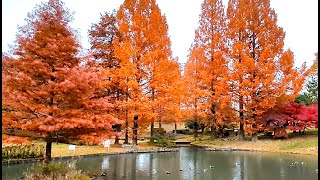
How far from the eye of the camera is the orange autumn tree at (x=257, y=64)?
25.3 metres

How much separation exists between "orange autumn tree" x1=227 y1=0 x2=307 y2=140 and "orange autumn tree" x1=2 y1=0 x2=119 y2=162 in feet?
54.4

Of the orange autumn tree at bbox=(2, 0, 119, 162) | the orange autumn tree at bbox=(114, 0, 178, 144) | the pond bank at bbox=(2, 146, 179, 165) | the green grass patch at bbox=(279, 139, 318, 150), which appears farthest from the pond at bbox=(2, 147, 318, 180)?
the orange autumn tree at bbox=(114, 0, 178, 144)

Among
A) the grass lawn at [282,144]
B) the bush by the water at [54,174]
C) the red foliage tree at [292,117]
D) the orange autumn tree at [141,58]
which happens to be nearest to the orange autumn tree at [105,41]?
the orange autumn tree at [141,58]

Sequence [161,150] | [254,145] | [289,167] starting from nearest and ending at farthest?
[289,167] < [161,150] < [254,145]

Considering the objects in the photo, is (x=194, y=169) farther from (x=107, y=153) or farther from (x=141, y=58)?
(x=141, y=58)

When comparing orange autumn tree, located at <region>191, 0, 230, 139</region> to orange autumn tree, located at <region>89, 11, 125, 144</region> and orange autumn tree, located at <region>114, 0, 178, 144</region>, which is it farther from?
orange autumn tree, located at <region>89, 11, 125, 144</region>

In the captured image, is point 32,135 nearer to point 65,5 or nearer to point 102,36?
point 65,5

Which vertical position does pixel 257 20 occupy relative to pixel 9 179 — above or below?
above

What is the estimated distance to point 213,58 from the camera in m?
29.2

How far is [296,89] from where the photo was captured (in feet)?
82.8

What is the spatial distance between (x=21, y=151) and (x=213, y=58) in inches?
725

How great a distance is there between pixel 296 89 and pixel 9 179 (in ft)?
68.7

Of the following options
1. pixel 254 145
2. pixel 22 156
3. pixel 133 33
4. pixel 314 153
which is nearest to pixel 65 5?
pixel 22 156

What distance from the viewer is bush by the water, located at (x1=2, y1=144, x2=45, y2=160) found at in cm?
1502
